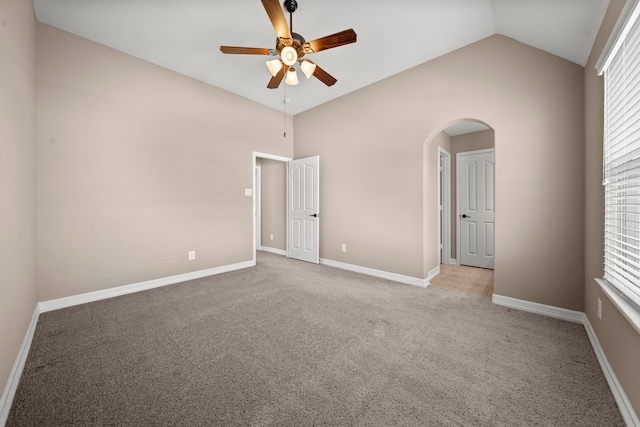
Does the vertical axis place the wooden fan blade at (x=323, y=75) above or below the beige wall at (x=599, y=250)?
above

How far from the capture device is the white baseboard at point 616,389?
119 cm

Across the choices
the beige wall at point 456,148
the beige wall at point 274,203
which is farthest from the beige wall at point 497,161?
the beige wall at point 274,203

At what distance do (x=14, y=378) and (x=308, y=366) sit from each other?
1732 mm

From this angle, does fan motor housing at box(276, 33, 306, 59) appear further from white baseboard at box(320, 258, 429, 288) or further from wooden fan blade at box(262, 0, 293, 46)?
white baseboard at box(320, 258, 429, 288)

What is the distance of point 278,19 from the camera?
187 centimetres

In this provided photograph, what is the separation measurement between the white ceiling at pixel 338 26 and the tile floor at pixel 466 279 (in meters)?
2.56

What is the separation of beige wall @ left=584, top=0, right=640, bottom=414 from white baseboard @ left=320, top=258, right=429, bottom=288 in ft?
5.03

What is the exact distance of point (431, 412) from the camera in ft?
4.17

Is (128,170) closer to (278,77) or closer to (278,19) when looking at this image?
(278,77)

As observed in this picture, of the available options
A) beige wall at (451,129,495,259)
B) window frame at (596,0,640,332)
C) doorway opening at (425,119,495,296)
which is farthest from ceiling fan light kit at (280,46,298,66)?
beige wall at (451,129,495,259)

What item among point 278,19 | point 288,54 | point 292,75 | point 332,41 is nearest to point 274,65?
point 288,54

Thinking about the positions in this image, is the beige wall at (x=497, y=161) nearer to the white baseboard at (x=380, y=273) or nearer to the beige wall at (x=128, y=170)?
the white baseboard at (x=380, y=273)

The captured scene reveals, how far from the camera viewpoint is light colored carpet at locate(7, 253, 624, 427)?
4.14 feet

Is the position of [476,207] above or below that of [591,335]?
above
